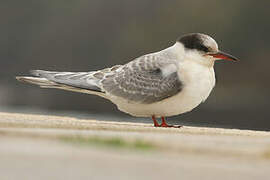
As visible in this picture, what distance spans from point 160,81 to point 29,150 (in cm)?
311

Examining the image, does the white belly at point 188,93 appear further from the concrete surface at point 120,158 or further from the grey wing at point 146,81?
the concrete surface at point 120,158

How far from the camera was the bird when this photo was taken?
493 cm

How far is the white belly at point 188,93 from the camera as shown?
4.89 m

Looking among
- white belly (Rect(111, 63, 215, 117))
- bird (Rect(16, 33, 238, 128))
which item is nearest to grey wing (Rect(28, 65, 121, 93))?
bird (Rect(16, 33, 238, 128))

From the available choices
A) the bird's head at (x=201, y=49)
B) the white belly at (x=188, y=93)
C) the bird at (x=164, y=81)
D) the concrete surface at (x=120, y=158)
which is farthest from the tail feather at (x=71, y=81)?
the concrete surface at (x=120, y=158)

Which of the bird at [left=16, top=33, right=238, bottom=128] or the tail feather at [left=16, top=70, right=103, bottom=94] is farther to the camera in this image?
the tail feather at [left=16, top=70, right=103, bottom=94]

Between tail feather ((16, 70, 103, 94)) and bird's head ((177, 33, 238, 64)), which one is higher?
bird's head ((177, 33, 238, 64))

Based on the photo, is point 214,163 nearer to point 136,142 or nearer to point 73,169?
point 136,142

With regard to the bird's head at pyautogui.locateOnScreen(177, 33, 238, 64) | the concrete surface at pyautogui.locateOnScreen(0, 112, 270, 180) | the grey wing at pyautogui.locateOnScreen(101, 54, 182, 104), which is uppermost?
the bird's head at pyautogui.locateOnScreen(177, 33, 238, 64)

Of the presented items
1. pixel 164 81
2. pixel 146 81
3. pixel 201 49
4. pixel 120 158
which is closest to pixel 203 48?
pixel 201 49

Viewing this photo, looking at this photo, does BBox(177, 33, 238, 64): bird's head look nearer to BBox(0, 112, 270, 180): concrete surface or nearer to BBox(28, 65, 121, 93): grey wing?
BBox(28, 65, 121, 93): grey wing

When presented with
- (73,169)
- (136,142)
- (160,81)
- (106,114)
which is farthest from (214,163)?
(106,114)

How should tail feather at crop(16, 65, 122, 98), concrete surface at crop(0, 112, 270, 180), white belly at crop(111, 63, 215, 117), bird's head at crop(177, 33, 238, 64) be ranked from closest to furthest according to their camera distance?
concrete surface at crop(0, 112, 270, 180) < white belly at crop(111, 63, 215, 117) < bird's head at crop(177, 33, 238, 64) < tail feather at crop(16, 65, 122, 98)

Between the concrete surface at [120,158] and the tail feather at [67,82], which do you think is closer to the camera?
the concrete surface at [120,158]
